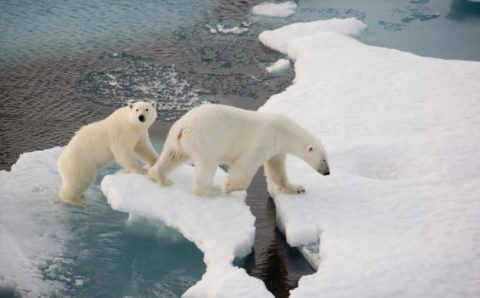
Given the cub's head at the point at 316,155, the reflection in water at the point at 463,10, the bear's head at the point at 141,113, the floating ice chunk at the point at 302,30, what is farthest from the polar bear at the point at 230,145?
the reflection in water at the point at 463,10

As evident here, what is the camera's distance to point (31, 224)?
689 cm

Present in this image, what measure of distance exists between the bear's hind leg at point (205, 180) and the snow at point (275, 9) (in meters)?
7.65

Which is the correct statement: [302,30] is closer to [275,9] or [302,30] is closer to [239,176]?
[275,9]

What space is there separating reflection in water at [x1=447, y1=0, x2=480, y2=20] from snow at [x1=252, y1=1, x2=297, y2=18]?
333cm

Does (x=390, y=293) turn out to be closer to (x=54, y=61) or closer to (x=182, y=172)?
(x=182, y=172)

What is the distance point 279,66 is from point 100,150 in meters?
4.96

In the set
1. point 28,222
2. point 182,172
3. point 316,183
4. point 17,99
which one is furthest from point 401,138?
point 17,99

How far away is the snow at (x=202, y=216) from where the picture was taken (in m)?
5.86

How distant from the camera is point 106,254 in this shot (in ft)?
21.2

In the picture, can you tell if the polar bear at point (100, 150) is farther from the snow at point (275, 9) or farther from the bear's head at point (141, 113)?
the snow at point (275, 9)

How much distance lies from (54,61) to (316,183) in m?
6.19

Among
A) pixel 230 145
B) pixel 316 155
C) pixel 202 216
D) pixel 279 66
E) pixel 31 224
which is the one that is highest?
pixel 230 145

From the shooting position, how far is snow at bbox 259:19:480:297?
19.1 ft

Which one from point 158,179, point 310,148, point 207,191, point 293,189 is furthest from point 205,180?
point 310,148
